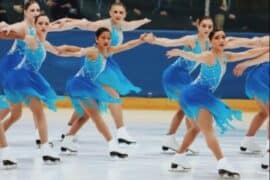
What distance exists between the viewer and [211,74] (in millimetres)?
6020

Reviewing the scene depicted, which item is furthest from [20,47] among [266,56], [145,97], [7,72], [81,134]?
[145,97]

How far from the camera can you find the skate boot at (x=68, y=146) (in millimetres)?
7453

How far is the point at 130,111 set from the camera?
10766 millimetres

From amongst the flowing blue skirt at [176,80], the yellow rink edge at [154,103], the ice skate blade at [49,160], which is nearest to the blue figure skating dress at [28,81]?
the ice skate blade at [49,160]

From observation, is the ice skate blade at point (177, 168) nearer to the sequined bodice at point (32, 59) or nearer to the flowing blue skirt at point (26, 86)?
the flowing blue skirt at point (26, 86)

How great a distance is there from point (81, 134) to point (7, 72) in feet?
7.11

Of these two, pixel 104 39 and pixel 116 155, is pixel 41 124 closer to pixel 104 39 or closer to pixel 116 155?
pixel 116 155

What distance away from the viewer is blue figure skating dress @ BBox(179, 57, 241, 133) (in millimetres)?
5988

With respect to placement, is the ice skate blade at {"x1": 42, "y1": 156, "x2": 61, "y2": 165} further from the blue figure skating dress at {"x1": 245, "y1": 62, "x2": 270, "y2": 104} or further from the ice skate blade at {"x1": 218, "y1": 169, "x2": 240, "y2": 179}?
the blue figure skating dress at {"x1": 245, "y1": 62, "x2": 270, "y2": 104}

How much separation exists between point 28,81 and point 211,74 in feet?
5.11

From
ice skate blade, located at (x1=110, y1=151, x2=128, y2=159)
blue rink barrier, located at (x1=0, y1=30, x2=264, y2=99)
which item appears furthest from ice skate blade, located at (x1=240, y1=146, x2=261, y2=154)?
blue rink barrier, located at (x1=0, y1=30, x2=264, y2=99)

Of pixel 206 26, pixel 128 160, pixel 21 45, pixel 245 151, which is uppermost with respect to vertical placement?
pixel 206 26

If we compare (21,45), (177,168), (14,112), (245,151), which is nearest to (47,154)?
(14,112)

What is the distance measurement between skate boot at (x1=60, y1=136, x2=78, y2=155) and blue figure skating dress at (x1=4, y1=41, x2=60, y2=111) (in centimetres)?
76
